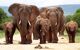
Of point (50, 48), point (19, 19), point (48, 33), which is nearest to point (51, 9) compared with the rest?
point (48, 33)

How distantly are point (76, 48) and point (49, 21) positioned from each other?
7529 mm

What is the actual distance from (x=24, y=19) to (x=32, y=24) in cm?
126

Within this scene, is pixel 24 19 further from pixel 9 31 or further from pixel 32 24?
pixel 9 31

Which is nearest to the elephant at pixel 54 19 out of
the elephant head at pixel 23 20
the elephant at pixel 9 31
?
the elephant head at pixel 23 20

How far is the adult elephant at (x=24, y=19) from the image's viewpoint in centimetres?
2759

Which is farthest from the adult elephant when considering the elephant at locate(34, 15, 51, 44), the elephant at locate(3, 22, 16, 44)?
the elephant at locate(34, 15, 51, 44)

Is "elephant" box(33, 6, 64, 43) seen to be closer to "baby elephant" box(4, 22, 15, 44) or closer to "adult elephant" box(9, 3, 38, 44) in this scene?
"adult elephant" box(9, 3, 38, 44)

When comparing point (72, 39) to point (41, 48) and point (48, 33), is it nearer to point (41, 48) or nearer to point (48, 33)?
point (48, 33)

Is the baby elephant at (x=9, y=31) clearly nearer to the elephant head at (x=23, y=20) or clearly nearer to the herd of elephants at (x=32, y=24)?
the herd of elephants at (x=32, y=24)

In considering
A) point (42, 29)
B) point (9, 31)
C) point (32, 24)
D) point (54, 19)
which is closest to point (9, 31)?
point (9, 31)

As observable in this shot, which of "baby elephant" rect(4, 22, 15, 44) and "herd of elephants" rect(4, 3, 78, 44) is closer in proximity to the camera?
"herd of elephants" rect(4, 3, 78, 44)

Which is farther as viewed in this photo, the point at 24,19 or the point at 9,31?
the point at 9,31

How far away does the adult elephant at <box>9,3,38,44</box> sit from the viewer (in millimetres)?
27594

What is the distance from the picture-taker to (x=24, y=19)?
27766 mm
